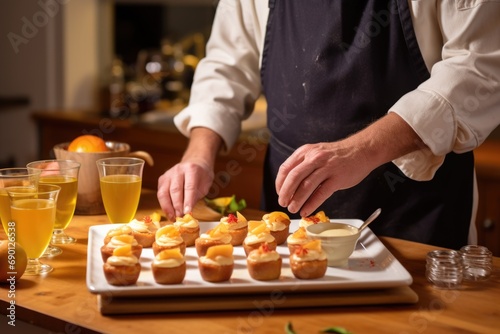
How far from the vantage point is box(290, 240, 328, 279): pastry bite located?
130 cm

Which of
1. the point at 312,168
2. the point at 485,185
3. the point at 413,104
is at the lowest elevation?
the point at 485,185

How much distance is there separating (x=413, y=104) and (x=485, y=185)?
1241mm

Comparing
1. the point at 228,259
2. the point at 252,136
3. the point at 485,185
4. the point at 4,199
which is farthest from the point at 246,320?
the point at 252,136

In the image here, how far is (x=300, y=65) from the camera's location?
6.34 feet

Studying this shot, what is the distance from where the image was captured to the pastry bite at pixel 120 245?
137cm

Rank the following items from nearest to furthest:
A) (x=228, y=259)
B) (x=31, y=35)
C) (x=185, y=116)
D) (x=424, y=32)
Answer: (x=228, y=259) < (x=424, y=32) < (x=185, y=116) < (x=31, y=35)

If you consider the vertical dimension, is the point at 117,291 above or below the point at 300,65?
below

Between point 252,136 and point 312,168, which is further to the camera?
point 252,136

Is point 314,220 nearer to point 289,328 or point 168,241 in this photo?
point 168,241

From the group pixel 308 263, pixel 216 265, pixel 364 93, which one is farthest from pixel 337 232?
pixel 364 93

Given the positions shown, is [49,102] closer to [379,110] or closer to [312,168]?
[379,110]

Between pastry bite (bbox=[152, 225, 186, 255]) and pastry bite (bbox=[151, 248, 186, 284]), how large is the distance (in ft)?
0.38

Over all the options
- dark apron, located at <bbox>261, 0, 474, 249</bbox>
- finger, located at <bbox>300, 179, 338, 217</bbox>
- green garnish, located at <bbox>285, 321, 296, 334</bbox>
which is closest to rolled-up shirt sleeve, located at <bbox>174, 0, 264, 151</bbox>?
dark apron, located at <bbox>261, 0, 474, 249</bbox>

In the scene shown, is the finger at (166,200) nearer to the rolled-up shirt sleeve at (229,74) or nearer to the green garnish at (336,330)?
the rolled-up shirt sleeve at (229,74)
